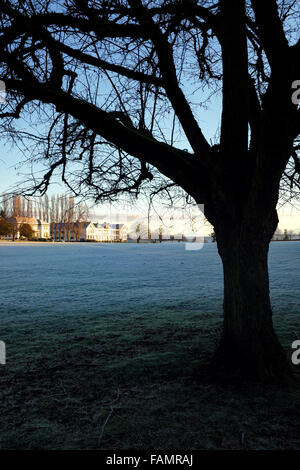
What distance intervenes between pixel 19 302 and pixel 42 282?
415cm

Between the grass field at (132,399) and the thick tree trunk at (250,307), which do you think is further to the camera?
the thick tree trunk at (250,307)

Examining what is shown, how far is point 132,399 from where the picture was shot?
338 centimetres

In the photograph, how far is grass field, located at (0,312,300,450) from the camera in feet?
8.71

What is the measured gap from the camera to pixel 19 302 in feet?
29.4

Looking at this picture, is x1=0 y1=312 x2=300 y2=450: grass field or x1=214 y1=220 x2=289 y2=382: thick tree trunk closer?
x1=0 y1=312 x2=300 y2=450: grass field

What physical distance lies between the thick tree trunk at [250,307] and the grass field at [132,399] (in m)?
0.27

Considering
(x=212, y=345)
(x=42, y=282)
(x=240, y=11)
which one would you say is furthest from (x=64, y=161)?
(x=42, y=282)

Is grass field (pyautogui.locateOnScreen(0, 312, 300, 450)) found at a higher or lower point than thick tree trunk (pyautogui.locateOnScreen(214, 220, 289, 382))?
lower

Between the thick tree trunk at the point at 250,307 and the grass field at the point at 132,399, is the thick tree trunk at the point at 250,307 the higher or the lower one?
the higher one

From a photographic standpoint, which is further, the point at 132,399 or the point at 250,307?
the point at 250,307

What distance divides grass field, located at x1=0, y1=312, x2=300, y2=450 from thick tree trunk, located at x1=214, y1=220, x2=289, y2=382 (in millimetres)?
272

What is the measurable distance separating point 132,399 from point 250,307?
1.70 meters

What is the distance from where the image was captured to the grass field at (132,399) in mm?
2656
